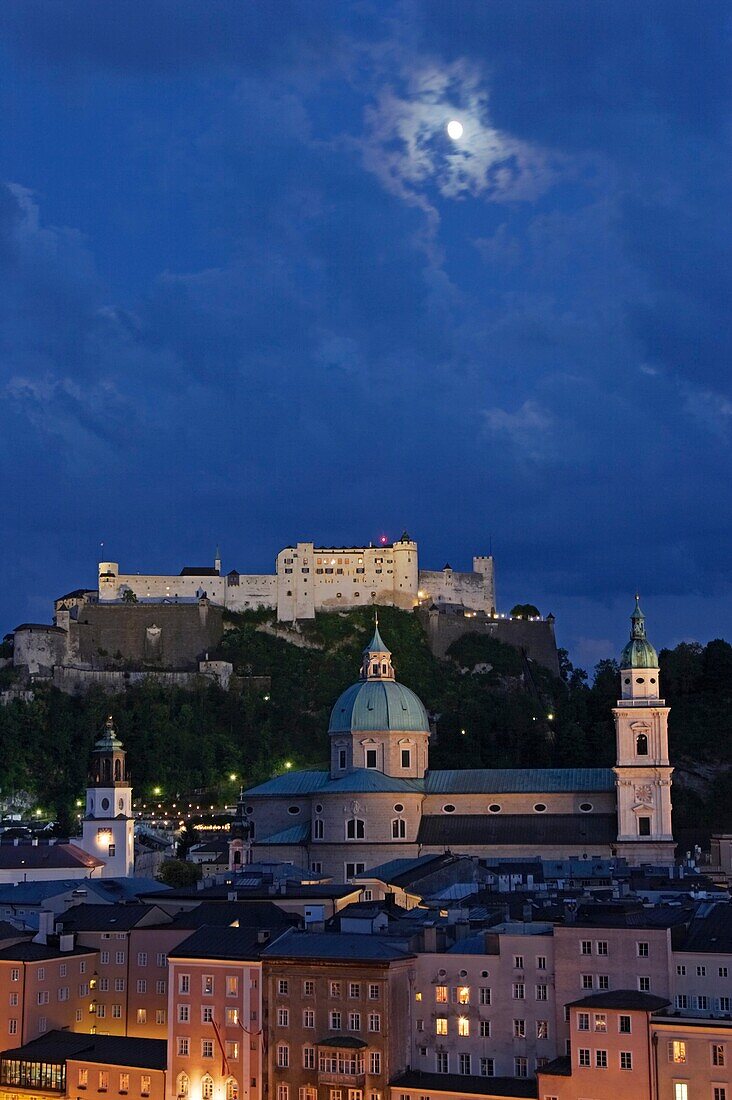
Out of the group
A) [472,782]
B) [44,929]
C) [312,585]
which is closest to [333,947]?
[44,929]

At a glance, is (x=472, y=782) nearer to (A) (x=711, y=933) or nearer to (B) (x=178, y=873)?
(B) (x=178, y=873)

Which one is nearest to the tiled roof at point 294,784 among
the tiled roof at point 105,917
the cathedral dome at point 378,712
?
the cathedral dome at point 378,712

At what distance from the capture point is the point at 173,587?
137875 millimetres

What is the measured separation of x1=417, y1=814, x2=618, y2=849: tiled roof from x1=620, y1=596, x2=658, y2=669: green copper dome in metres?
8.12

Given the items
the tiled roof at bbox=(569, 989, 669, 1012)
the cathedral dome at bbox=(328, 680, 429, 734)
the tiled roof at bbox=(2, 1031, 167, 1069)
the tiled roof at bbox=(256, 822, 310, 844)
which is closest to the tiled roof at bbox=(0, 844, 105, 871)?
the tiled roof at bbox=(256, 822, 310, 844)

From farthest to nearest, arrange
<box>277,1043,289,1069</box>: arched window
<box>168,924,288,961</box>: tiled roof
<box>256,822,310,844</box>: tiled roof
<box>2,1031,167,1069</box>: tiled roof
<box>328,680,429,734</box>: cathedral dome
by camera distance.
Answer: <box>328,680,429,734</box>: cathedral dome, <box>256,822,310,844</box>: tiled roof, <box>2,1031,167,1069</box>: tiled roof, <box>168,924,288,961</box>: tiled roof, <box>277,1043,289,1069</box>: arched window

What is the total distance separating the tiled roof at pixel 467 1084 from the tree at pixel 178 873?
1328 inches

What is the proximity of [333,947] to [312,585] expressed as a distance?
89520mm

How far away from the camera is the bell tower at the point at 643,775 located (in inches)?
3000

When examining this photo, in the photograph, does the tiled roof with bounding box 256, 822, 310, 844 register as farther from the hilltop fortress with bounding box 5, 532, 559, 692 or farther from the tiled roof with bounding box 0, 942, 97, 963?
the hilltop fortress with bounding box 5, 532, 559, 692

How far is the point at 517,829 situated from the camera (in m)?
79.2

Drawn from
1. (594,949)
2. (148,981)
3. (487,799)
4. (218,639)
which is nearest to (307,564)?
(218,639)

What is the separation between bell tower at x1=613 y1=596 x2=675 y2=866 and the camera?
7619 centimetres

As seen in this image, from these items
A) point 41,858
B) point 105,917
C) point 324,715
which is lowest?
point 105,917
